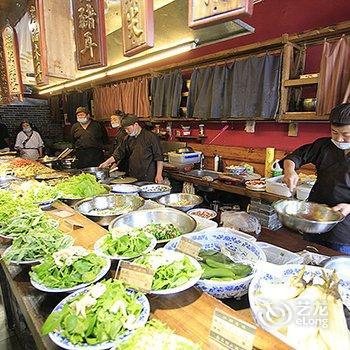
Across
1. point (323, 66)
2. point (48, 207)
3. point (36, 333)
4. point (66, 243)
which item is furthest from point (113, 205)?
point (323, 66)

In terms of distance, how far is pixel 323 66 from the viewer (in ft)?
11.4

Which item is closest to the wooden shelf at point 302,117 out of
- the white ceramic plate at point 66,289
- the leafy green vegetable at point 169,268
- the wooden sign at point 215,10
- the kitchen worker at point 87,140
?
the wooden sign at point 215,10

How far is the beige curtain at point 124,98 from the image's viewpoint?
259 inches

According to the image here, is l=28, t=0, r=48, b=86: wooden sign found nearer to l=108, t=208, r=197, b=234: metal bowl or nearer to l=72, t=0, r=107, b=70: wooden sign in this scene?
l=72, t=0, r=107, b=70: wooden sign

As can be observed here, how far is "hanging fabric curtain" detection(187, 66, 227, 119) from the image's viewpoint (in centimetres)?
476

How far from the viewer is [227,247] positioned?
176cm

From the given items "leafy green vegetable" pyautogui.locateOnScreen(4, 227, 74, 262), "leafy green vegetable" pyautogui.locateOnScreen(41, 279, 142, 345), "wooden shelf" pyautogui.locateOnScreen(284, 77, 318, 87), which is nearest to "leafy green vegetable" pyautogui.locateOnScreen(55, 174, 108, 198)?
"leafy green vegetable" pyautogui.locateOnScreen(4, 227, 74, 262)

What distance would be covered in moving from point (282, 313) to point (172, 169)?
14.5ft

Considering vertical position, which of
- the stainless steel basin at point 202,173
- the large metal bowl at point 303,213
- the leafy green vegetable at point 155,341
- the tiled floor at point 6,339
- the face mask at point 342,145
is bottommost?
the tiled floor at point 6,339

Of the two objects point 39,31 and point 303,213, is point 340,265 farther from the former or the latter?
point 39,31

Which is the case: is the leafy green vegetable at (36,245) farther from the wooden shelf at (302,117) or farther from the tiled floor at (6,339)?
the wooden shelf at (302,117)

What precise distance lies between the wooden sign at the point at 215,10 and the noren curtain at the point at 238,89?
2.56 m

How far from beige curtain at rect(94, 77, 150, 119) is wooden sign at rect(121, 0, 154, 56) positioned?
3951mm

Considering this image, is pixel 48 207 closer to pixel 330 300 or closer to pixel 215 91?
pixel 330 300
